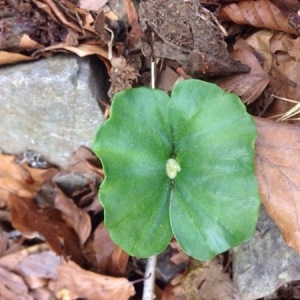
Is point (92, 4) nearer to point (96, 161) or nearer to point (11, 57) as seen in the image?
point (11, 57)

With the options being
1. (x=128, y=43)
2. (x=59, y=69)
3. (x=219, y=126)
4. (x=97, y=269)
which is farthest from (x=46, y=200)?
(x=219, y=126)

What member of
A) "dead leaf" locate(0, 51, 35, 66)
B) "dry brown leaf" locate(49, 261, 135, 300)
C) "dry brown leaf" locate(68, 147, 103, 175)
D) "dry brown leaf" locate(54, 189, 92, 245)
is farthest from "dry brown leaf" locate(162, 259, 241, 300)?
"dead leaf" locate(0, 51, 35, 66)

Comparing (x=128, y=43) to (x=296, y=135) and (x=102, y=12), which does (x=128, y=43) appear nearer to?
(x=102, y=12)

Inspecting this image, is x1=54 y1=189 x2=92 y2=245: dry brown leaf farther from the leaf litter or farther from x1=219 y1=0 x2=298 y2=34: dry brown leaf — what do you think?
x1=219 y1=0 x2=298 y2=34: dry brown leaf

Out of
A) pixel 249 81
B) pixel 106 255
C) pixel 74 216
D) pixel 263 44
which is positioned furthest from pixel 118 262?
pixel 263 44

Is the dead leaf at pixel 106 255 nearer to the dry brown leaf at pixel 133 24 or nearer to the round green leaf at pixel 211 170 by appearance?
the round green leaf at pixel 211 170

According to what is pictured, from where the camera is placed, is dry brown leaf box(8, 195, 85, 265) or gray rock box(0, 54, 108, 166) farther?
dry brown leaf box(8, 195, 85, 265)

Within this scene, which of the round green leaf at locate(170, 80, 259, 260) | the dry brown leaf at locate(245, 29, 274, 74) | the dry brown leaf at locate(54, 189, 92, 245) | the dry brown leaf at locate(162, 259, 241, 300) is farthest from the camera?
the dry brown leaf at locate(54, 189, 92, 245)

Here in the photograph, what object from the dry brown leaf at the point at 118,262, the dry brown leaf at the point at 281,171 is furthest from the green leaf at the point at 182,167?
the dry brown leaf at the point at 118,262
